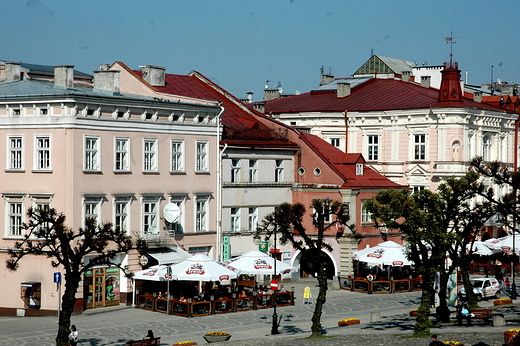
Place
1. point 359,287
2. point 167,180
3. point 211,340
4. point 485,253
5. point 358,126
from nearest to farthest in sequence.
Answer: point 211,340 < point 167,180 < point 359,287 < point 485,253 < point 358,126

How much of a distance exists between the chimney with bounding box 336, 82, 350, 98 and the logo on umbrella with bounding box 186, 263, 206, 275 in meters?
33.6

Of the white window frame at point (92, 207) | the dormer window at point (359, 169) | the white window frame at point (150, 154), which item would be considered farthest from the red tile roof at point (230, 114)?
the white window frame at point (92, 207)

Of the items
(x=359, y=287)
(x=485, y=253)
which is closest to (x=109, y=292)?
(x=359, y=287)

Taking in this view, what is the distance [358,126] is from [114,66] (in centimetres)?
2295

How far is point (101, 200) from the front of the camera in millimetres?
55656

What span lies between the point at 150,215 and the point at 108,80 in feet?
31.4

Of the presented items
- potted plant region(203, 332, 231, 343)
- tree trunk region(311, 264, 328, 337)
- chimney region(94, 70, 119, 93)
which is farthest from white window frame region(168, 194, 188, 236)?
tree trunk region(311, 264, 328, 337)

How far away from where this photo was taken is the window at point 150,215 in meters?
58.4

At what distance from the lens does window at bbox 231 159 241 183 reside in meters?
65.4

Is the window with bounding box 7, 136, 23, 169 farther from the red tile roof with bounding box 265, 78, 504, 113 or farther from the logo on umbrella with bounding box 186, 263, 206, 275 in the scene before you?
the red tile roof with bounding box 265, 78, 504, 113

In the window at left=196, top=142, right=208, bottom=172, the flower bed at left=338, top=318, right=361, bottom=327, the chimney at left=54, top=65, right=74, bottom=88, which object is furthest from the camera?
the window at left=196, top=142, right=208, bottom=172

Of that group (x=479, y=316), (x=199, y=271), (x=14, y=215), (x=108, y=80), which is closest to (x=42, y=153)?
(x=14, y=215)

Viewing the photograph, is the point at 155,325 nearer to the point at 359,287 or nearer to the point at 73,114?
the point at 73,114

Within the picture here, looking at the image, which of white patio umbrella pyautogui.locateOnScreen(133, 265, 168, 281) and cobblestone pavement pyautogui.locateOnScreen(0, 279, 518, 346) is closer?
cobblestone pavement pyautogui.locateOnScreen(0, 279, 518, 346)
